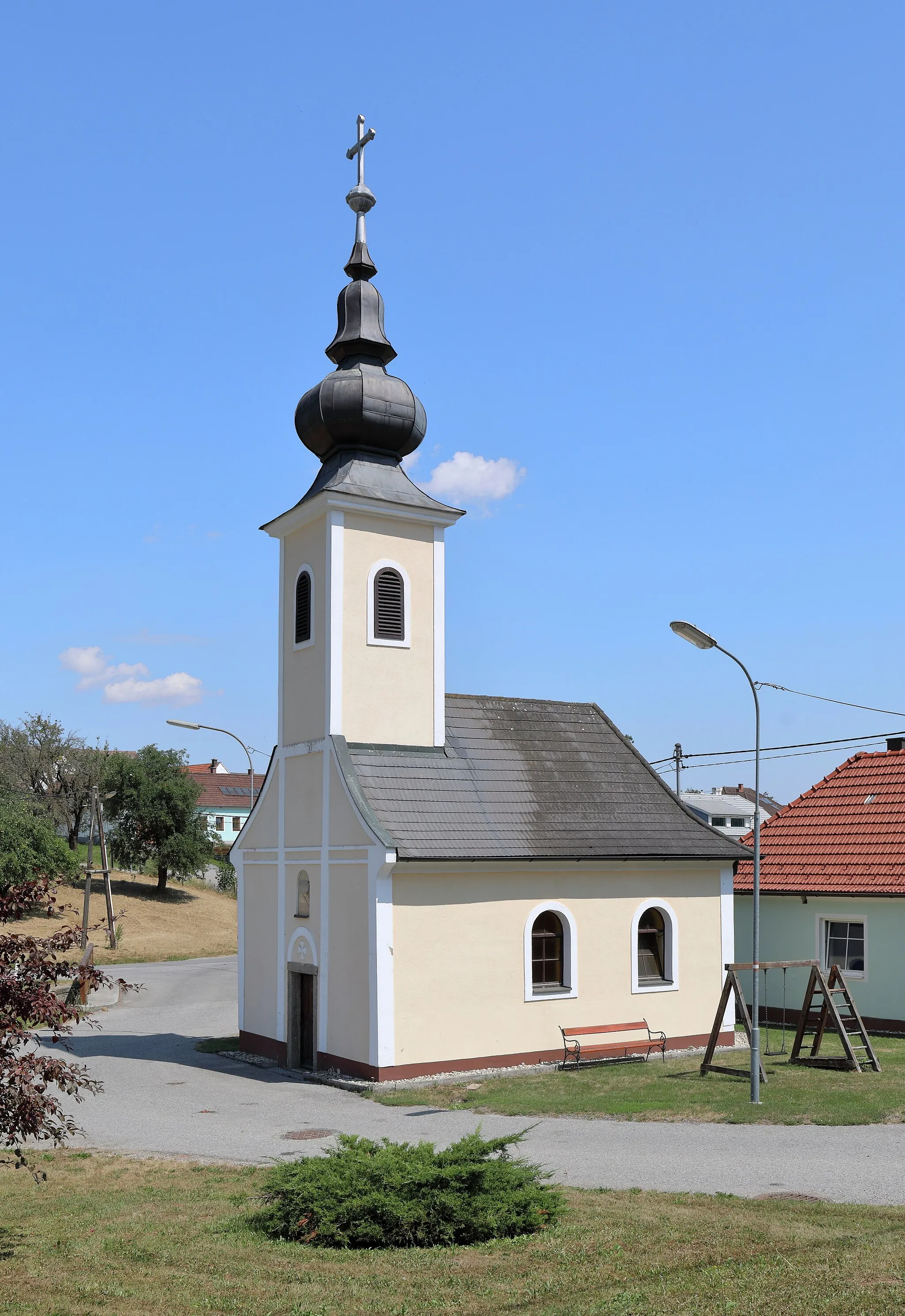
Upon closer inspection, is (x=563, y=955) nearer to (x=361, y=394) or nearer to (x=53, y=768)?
(x=361, y=394)

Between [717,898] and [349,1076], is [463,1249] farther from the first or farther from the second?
[717,898]

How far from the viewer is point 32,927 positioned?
4778cm

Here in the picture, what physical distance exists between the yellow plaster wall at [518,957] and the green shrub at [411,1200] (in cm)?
960

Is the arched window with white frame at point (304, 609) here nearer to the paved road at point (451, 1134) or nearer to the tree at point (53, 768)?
the paved road at point (451, 1134)

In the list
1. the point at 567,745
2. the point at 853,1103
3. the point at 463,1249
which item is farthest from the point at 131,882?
the point at 463,1249

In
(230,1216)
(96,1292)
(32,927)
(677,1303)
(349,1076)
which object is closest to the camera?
(677,1303)

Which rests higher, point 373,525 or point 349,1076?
point 373,525

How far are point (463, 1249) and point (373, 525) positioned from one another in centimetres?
1487

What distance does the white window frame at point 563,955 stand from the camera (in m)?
21.5

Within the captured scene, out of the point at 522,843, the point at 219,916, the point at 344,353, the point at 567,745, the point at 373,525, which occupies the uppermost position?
the point at 344,353

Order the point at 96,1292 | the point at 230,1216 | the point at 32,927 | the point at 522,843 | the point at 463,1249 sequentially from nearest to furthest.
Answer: the point at 96,1292 < the point at 463,1249 < the point at 230,1216 < the point at 522,843 < the point at 32,927

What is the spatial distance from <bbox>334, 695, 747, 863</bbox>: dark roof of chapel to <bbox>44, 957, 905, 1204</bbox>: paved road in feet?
14.7

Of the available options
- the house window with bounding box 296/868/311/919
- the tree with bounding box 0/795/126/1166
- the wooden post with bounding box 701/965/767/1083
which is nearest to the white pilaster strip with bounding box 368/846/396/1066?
the house window with bounding box 296/868/311/919

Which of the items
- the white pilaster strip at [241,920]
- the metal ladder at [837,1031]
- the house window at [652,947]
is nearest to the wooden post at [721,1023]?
the metal ladder at [837,1031]
